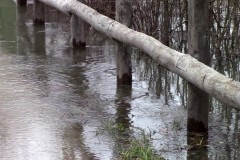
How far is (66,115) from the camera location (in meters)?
6.31

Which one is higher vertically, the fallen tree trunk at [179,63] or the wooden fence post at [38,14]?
the wooden fence post at [38,14]

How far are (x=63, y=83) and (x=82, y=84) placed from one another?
0.25m

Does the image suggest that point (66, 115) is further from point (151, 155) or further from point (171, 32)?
point (171, 32)

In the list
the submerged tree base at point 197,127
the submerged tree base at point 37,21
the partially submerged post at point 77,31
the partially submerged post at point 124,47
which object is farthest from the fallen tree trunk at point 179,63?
the submerged tree base at point 37,21

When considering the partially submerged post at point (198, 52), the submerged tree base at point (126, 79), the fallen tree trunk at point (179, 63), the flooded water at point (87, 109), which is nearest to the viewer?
the fallen tree trunk at point (179, 63)

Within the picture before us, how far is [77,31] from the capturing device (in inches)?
392

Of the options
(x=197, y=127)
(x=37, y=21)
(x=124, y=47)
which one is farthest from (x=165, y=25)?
(x=197, y=127)

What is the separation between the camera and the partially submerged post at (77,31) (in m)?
9.88

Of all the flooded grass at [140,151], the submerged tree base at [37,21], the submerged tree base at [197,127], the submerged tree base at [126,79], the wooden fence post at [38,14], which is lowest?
the flooded grass at [140,151]

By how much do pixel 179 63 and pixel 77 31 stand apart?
4.66m

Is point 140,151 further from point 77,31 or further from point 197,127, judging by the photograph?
point 77,31

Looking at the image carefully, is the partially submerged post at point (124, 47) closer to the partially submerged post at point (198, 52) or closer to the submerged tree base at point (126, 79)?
the submerged tree base at point (126, 79)

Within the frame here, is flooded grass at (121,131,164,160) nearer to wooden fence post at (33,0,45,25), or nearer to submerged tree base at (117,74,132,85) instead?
submerged tree base at (117,74,132,85)

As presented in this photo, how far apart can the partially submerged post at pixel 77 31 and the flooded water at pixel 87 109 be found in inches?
6.9
